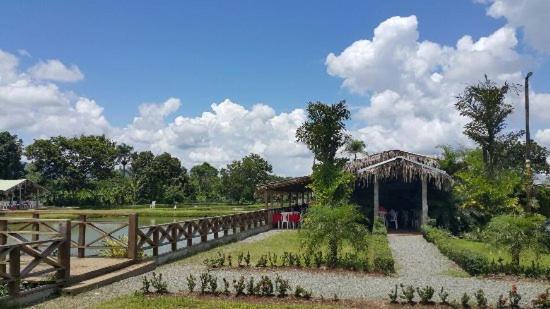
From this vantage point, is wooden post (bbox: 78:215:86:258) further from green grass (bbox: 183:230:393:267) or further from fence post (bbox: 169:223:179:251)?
fence post (bbox: 169:223:179:251)

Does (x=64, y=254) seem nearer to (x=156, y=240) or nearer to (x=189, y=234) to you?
(x=156, y=240)

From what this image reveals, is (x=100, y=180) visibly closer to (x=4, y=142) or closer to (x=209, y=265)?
(x=4, y=142)

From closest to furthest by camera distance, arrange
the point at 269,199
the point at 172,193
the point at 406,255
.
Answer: the point at 406,255, the point at 269,199, the point at 172,193

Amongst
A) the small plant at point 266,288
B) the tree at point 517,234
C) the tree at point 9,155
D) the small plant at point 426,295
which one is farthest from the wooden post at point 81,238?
the tree at point 9,155

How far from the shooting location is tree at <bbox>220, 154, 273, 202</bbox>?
6856 centimetres

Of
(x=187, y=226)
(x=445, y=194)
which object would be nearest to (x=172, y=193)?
(x=445, y=194)

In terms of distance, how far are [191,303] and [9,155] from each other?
73.3 m

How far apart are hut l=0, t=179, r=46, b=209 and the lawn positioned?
3868cm

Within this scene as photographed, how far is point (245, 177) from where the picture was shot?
68.9 meters

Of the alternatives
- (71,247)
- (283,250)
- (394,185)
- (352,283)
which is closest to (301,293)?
(352,283)

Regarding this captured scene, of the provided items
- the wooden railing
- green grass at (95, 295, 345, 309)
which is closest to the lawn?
green grass at (95, 295, 345, 309)

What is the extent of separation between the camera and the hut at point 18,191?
5125 centimetres

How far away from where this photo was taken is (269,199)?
32.2 m

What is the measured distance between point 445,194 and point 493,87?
19.2 ft
